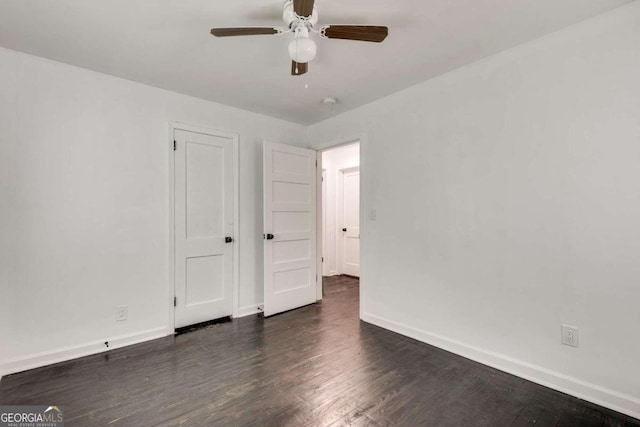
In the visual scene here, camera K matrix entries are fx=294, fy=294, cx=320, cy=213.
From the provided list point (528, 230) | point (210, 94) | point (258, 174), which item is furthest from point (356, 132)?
point (528, 230)

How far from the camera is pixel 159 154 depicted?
300cm

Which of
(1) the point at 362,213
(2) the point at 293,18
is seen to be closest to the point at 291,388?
(1) the point at 362,213

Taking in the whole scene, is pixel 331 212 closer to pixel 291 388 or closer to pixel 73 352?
pixel 291 388

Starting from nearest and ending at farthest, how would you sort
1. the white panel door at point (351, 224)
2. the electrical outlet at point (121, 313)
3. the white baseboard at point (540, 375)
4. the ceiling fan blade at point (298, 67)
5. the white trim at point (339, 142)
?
the white baseboard at point (540, 375), the ceiling fan blade at point (298, 67), the electrical outlet at point (121, 313), the white trim at point (339, 142), the white panel door at point (351, 224)

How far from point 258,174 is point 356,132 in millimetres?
1324

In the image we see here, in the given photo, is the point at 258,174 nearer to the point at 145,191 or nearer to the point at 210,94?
the point at 210,94

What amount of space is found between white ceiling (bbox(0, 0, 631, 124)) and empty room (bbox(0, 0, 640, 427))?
2 cm

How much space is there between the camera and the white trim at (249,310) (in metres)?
3.55

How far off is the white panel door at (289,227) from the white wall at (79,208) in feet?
3.52

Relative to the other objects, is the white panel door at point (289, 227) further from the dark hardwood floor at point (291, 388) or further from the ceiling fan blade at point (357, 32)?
the ceiling fan blade at point (357, 32)

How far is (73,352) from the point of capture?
2.52 metres

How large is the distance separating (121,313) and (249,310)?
1.34 metres

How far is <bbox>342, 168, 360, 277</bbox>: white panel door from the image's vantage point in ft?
18.7

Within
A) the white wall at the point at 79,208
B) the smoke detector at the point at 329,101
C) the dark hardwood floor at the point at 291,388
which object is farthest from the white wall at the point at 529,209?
the white wall at the point at 79,208
